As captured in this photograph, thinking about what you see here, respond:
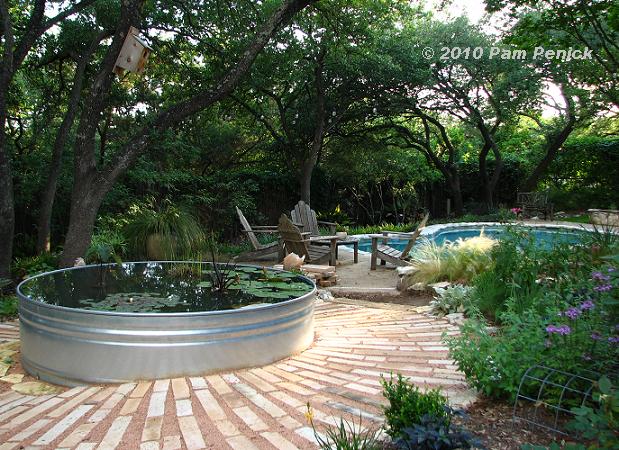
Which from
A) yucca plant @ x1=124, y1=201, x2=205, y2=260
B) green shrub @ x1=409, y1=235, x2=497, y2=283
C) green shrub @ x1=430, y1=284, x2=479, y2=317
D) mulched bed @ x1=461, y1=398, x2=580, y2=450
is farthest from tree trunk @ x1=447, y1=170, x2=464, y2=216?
mulched bed @ x1=461, y1=398, x2=580, y2=450

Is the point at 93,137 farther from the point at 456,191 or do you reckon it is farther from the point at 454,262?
the point at 456,191

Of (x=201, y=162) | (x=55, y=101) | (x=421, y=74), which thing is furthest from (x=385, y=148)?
(x=55, y=101)

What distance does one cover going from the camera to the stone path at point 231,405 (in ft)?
6.07

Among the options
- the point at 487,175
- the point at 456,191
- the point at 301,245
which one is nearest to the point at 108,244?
the point at 301,245

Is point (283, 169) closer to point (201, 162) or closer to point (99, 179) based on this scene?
point (201, 162)

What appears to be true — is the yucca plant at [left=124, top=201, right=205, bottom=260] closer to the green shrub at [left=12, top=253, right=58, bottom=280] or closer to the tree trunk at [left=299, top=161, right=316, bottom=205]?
the green shrub at [left=12, top=253, right=58, bottom=280]

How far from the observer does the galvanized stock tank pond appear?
2.60 meters

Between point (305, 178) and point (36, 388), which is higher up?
point (305, 178)

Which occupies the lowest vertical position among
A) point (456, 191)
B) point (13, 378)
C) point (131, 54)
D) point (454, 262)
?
point (13, 378)

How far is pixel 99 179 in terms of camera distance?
17.0 feet

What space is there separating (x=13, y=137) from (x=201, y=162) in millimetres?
4481

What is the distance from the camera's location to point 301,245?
643 cm

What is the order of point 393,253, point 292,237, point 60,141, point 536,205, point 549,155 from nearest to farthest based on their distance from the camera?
point 60,141 → point 292,237 → point 393,253 → point 536,205 → point 549,155

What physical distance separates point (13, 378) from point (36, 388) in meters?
0.32
